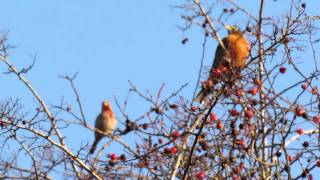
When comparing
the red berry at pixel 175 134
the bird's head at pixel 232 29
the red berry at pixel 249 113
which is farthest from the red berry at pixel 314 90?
the red berry at pixel 175 134

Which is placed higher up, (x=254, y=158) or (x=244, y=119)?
(x=244, y=119)

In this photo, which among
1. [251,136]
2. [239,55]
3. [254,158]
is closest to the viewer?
[254,158]

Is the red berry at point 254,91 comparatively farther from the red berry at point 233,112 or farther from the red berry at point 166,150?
the red berry at point 166,150

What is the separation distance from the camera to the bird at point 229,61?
20.3ft

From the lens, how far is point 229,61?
689 centimetres

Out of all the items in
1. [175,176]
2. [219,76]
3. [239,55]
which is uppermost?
[239,55]

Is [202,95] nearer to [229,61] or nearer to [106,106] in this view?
[229,61]

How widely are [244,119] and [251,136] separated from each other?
0.48ft

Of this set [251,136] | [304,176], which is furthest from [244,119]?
[304,176]

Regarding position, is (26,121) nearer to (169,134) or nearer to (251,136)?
(169,134)

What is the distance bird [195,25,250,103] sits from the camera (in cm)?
618

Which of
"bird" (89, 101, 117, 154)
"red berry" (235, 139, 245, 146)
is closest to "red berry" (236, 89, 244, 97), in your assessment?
"red berry" (235, 139, 245, 146)

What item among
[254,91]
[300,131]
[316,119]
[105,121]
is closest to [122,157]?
[254,91]

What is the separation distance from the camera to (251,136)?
21.0ft
